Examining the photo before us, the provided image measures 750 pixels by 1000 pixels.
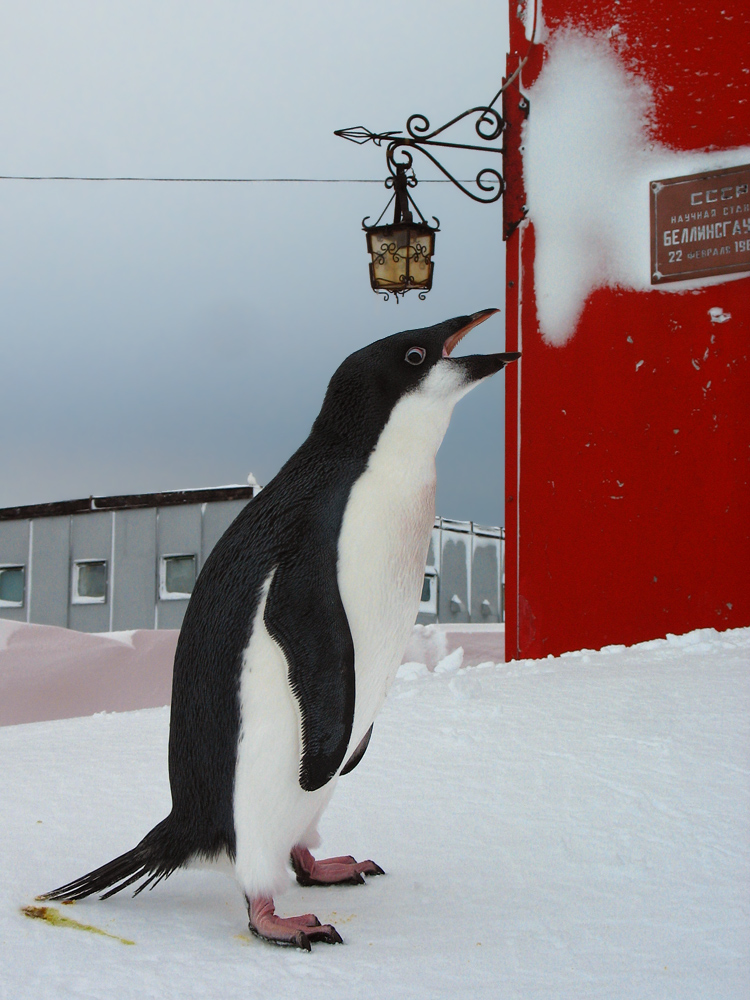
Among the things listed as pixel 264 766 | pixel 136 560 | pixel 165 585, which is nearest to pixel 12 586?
pixel 136 560

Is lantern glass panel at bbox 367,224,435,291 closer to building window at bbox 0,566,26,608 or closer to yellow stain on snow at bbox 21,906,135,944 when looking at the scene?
yellow stain on snow at bbox 21,906,135,944

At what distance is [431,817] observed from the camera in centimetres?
204

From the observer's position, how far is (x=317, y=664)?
137 cm

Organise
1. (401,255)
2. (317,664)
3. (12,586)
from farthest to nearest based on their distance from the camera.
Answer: (12,586), (401,255), (317,664)

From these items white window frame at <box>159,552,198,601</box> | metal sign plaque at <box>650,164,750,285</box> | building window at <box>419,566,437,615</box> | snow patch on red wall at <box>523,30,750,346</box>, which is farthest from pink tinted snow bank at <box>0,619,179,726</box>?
building window at <box>419,566,437,615</box>

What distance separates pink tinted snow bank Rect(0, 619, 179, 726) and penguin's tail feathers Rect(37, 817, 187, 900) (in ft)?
11.7

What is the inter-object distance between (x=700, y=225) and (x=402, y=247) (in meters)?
1.35

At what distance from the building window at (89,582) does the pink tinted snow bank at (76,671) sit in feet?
11.7

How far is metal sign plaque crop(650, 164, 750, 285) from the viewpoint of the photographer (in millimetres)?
3996

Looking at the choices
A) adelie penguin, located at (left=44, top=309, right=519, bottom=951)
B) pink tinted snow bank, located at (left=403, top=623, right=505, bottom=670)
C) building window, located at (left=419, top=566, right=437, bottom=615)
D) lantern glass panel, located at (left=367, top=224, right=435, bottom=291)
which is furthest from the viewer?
building window, located at (left=419, top=566, right=437, bottom=615)

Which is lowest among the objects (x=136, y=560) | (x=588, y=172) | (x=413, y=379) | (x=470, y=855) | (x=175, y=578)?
(x=470, y=855)

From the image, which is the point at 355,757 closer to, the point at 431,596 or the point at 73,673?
the point at 73,673

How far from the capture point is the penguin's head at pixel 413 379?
4.88ft

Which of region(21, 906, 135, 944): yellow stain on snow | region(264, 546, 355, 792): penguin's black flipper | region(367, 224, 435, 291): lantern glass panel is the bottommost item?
region(21, 906, 135, 944): yellow stain on snow
